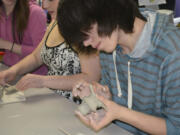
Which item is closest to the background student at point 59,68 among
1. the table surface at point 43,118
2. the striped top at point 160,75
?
the table surface at point 43,118

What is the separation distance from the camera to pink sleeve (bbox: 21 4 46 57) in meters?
1.63

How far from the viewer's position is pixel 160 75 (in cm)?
82

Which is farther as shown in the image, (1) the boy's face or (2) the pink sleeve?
(2) the pink sleeve

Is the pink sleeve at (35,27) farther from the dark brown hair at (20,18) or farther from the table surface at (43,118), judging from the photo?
the table surface at (43,118)

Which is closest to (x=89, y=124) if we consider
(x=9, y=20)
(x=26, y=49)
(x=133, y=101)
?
(x=133, y=101)

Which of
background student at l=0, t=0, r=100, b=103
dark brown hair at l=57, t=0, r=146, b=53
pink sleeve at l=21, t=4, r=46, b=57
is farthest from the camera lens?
pink sleeve at l=21, t=4, r=46, b=57

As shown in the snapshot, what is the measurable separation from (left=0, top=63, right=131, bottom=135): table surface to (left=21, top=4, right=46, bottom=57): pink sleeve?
58 centimetres

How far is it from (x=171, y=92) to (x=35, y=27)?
1075 millimetres

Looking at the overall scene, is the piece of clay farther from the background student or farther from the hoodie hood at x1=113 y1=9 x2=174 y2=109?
the background student

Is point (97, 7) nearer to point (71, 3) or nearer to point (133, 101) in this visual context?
point (71, 3)

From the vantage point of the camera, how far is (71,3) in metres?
0.73

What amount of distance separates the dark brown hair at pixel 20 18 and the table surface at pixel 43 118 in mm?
671

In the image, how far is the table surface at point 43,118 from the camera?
860 mm

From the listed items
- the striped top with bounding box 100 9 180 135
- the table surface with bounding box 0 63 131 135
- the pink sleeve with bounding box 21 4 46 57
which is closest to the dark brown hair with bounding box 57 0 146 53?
the striped top with bounding box 100 9 180 135
